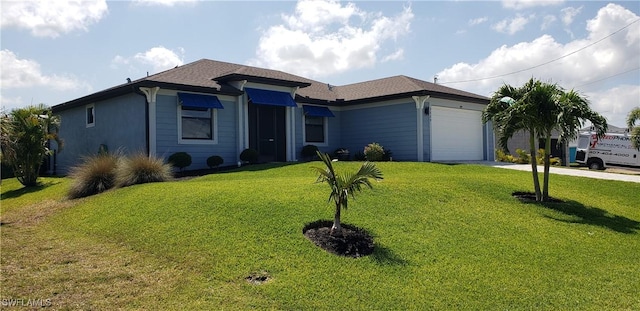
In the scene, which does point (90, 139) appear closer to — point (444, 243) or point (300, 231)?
point (300, 231)

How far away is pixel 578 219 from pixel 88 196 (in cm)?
1156

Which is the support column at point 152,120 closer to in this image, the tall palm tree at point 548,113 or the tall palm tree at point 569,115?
the tall palm tree at point 548,113

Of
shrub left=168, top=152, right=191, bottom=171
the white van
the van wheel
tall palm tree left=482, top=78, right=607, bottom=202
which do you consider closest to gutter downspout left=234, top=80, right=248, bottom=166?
shrub left=168, top=152, right=191, bottom=171

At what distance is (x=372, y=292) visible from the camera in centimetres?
581

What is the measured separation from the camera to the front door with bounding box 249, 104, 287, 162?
19.6 metres

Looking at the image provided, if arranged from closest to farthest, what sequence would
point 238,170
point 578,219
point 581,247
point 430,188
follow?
point 581,247 → point 578,219 → point 430,188 → point 238,170

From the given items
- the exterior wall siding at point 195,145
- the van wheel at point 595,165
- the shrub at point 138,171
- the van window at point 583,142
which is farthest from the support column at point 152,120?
the van window at point 583,142

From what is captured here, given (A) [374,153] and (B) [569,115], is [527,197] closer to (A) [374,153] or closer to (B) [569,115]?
(B) [569,115]

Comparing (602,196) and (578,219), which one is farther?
(602,196)

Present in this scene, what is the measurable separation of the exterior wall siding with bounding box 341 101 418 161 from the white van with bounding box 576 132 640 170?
517 inches

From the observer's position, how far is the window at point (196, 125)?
56.4ft

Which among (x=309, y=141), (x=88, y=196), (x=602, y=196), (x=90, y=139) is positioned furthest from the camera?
(x=309, y=141)

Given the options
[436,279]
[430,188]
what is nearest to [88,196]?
[430,188]

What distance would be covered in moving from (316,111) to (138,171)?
1019 cm
